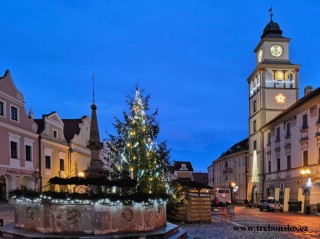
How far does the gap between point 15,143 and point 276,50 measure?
122ft

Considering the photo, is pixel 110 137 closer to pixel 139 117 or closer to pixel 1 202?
pixel 139 117

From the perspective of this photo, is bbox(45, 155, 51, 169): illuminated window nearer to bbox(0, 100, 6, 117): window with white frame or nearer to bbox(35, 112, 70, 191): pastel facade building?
bbox(35, 112, 70, 191): pastel facade building

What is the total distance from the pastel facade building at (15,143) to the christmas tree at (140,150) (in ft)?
58.2

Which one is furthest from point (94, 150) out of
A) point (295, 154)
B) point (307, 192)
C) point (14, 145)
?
point (295, 154)

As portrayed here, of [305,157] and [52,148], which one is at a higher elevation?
[52,148]

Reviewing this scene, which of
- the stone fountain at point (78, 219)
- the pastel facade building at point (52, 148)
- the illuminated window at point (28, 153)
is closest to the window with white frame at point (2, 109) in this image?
the illuminated window at point (28, 153)

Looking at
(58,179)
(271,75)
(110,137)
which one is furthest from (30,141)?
(271,75)

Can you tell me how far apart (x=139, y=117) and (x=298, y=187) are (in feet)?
88.1

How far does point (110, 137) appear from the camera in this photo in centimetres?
2194

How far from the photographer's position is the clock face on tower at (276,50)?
59.3 meters

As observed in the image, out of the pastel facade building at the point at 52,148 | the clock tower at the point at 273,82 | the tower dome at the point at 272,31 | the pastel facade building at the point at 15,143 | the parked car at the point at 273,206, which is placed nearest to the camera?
the pastel facade building at the point at 15,143

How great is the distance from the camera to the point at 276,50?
59.4 m

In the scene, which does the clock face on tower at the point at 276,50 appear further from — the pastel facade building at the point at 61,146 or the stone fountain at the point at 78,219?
the stone fountain at the point at 78,219

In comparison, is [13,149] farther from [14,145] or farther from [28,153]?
[28,153]
